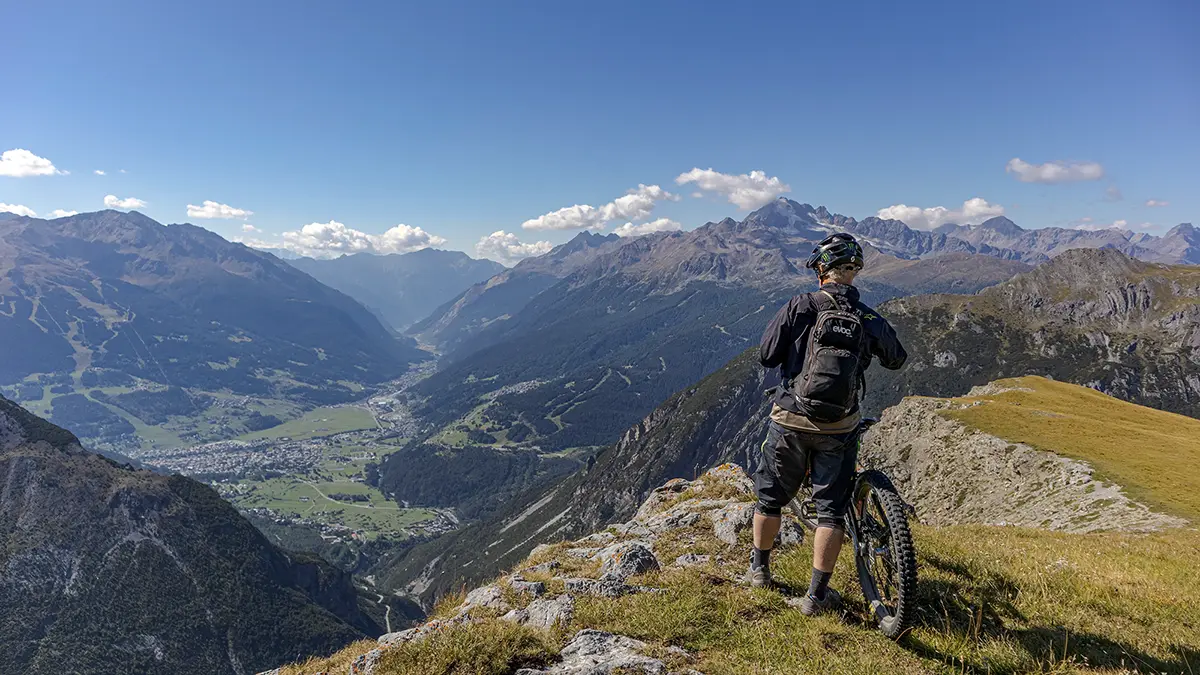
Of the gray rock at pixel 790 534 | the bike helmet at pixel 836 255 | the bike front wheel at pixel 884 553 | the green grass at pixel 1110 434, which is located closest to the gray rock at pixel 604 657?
the bike front wheel at pixel 884 553

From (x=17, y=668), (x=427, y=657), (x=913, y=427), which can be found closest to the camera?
(x=427, y=657)

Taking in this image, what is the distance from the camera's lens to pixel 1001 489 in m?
48.5

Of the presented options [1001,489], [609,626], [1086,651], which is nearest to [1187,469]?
[1001,489]

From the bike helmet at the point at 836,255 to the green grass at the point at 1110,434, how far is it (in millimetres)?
37468

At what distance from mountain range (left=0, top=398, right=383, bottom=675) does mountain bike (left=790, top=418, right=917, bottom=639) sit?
7107 inches

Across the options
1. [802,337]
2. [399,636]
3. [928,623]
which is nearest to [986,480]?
[928,623]

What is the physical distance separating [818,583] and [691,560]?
3.73 metres

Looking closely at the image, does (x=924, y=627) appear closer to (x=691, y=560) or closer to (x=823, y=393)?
(x=823, y=393)

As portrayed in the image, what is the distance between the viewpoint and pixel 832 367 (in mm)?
7512

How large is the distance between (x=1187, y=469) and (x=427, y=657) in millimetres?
58624

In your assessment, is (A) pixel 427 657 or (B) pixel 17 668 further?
(B) pixel 17 668

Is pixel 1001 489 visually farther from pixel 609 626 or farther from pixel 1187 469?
pixel 609 626

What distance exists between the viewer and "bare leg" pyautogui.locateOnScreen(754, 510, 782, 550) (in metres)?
8.59

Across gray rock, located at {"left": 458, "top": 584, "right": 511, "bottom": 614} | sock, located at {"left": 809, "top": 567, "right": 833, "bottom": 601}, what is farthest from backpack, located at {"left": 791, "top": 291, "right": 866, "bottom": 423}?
gray rock, located at {"left": 458, "top": 584, "right": 511, "bottom": 614}
